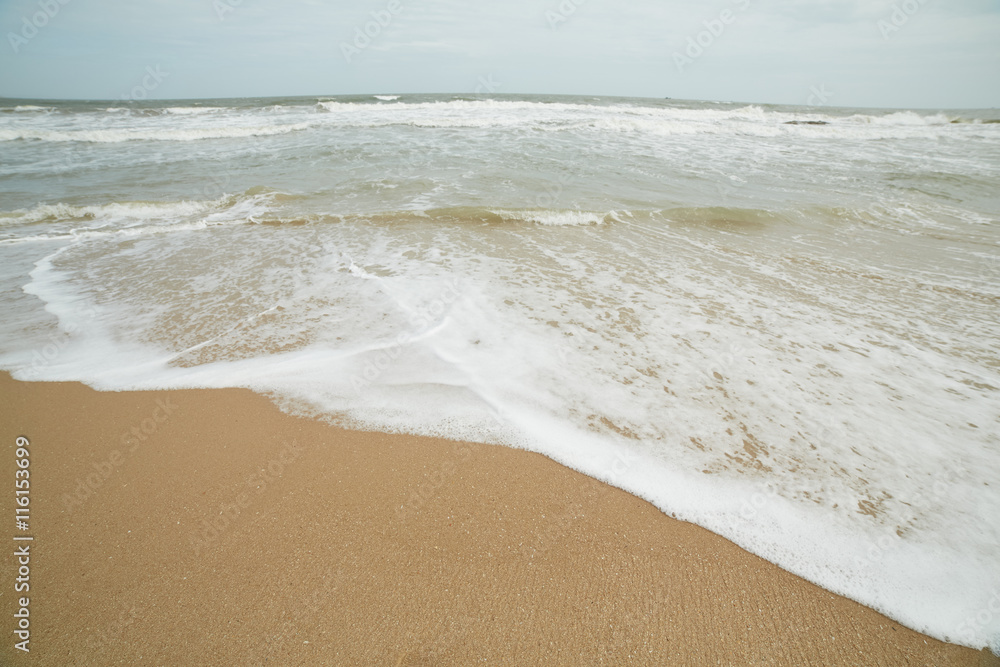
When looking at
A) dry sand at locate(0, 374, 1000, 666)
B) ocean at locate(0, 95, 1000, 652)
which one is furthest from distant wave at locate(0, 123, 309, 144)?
dry sand at locate(0, 374, 1000, 666)

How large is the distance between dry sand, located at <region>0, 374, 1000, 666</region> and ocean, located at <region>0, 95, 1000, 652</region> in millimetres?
246

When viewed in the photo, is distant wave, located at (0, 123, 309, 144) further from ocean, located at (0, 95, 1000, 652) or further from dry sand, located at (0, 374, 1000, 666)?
dry sand, located at (0, 374, 1000, 666)

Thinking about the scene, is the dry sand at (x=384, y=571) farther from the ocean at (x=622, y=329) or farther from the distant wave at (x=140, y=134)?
the distant wave at (x=140, y=134)

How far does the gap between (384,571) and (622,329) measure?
289 cm

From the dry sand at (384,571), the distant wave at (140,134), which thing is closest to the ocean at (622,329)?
the dry sand at (384,571)

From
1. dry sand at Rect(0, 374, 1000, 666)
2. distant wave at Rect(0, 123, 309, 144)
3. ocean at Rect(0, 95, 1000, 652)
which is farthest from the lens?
distant wave at Rect(0, 123, 309, 144)

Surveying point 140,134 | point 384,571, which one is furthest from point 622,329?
point 140,134

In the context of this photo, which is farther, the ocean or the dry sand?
the ocean

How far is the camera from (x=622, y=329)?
4.07 metres

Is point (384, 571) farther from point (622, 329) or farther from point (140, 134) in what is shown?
point (140, 134)

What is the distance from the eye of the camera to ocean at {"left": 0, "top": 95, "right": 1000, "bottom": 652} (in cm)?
237

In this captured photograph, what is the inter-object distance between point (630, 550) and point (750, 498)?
→ 0.80 meters

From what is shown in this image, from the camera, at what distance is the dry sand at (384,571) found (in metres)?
1.74

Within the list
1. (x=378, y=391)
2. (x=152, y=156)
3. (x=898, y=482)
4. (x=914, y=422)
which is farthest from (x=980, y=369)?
(x=152, y=156)
